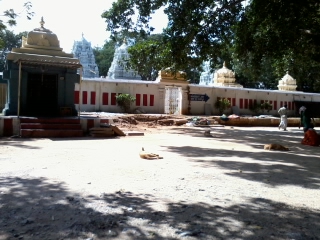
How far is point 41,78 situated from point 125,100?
9.66 m

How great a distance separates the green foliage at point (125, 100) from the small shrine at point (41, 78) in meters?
8.36

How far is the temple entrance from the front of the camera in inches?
1038

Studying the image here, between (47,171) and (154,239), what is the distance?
335 centimetres

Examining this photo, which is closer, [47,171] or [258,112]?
[47,171]

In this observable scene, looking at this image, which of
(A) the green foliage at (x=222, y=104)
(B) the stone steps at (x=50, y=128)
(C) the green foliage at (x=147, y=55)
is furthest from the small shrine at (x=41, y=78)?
(A) the green foliage at (x=222, y=104)

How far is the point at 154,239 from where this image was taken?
278 centimetres

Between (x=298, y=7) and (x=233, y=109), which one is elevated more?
(x=298, y=7)

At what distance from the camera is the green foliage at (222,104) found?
26891 millimetres

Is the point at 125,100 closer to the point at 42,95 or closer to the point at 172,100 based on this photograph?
the point at 172,100

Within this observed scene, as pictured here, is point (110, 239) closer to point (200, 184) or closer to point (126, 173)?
point (200, 184)

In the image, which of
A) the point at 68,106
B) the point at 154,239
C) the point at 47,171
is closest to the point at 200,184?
the point at 154,239

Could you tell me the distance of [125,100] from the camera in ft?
76.2

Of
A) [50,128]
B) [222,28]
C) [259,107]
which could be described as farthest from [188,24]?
[259,107]

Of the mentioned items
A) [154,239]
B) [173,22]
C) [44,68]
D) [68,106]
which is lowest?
[154,239]
